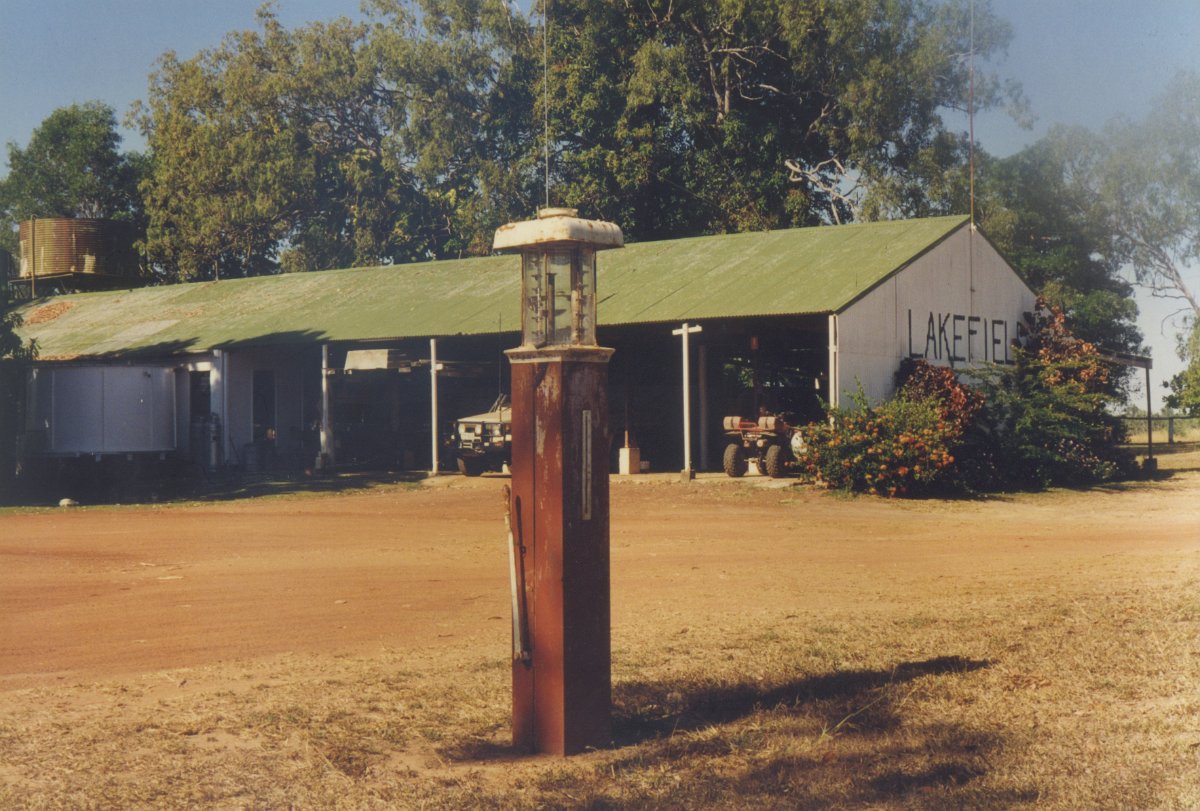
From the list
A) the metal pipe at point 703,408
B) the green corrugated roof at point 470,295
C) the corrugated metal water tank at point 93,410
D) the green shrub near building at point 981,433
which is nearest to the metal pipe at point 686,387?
the green corrugated roof at point 470,295

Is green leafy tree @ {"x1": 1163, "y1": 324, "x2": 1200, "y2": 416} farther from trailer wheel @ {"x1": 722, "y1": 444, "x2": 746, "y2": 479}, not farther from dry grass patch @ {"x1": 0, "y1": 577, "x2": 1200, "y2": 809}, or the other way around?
dry grass patch @ {"x1": 0, "y1": 577, "x2": 1200, "y2": 809}

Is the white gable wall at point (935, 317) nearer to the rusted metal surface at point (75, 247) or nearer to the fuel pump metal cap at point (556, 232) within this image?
the fuel pump metal cap at point (556, 232)

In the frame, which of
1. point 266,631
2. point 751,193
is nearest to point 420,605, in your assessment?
point 266,631

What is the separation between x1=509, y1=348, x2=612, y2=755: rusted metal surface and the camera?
242 inches

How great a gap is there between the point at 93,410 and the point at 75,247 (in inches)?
802

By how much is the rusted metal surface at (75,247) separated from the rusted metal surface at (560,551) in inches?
1675

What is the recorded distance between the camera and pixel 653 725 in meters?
6.63

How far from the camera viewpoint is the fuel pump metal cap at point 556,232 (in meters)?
6.24

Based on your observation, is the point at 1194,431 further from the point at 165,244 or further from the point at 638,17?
the point at 165,244

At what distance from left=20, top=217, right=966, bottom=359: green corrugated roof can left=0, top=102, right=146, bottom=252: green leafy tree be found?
12420 mm

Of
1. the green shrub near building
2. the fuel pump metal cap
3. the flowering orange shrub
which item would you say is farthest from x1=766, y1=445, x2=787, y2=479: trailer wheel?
the fuel pump metal cap

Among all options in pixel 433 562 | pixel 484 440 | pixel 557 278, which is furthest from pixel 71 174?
pixel 557 278

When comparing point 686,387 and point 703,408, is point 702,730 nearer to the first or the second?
point 686,387

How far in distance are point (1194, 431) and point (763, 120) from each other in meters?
19.6
